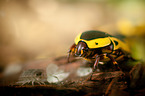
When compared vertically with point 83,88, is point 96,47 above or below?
above

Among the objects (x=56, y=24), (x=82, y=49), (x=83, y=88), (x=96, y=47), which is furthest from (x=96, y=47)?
(x=56, y=24)

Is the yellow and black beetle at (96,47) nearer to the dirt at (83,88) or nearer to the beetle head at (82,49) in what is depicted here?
the beetle head at (82,49)

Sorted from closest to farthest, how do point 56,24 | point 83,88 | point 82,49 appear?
point 83,88
point 82,49
point 56,24

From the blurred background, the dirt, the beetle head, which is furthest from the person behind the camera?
the blurred background

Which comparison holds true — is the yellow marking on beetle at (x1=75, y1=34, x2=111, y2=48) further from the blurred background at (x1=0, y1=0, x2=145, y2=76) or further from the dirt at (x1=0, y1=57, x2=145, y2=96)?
the blurred background at (x1=0, y1=0, x2=145, y2=76)

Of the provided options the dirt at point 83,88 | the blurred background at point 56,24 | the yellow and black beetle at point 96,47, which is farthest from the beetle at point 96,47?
the blurred background at point 56,24

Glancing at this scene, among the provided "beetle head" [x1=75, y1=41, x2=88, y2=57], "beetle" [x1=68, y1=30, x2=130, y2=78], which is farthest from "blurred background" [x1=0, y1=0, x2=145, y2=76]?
"beetle head" [x1=75, y1=41, x2=88, y2=57]

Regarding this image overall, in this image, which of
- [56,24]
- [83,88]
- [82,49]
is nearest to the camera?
[83,88]

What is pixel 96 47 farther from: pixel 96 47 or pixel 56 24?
pixel 56 24

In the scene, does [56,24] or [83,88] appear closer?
[83,88]
